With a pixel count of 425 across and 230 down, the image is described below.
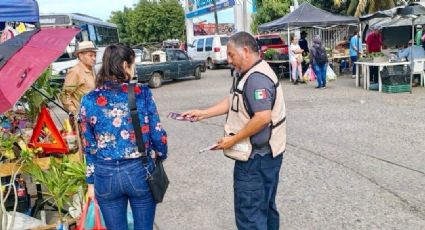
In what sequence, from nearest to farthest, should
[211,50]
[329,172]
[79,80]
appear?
[79,80], [329,172], [211,50]

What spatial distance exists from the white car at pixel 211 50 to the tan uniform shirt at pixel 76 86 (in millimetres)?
19872

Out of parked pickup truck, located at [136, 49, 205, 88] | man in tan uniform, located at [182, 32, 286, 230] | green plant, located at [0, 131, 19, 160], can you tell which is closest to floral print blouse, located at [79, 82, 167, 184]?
man in tan uniform, located at [182, 32, 286, 230]

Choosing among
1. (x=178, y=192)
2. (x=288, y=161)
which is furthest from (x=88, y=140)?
(x=288, y=161)

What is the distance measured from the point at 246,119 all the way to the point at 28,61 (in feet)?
4.98

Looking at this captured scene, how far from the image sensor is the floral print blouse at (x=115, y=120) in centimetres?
288

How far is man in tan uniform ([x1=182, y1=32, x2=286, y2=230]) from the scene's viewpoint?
3.14 metres

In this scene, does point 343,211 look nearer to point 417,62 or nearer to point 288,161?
point 288,161

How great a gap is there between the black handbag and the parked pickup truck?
1400 cm

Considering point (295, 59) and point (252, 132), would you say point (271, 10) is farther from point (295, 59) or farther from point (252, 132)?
point (252, 132)

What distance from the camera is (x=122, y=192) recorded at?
298 cm

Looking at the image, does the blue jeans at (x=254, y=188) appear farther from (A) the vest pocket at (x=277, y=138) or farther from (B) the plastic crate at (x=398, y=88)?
(B) the plastic crate at (x=398, y=88)

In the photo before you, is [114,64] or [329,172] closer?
[114,64]

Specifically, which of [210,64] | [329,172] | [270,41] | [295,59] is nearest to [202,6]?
[210,64]

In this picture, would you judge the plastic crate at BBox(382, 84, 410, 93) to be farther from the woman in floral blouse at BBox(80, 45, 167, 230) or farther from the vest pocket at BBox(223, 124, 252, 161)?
the woman in floral blouse at BBox(80, 45, 167, 230)
